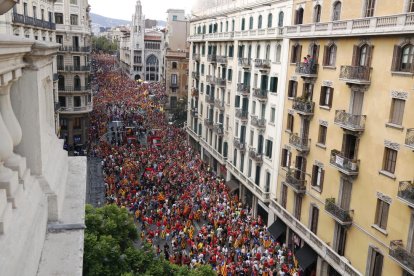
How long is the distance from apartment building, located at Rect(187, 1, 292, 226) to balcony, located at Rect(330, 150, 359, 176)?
830cm

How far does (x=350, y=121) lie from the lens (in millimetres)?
24453

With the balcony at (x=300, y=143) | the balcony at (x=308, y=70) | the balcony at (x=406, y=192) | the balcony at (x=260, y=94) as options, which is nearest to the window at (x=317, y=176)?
the balcony at (x=300, y=143)

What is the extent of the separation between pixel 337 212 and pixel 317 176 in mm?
3931

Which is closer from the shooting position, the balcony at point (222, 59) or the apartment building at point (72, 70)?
the balcony at point (222, 59)

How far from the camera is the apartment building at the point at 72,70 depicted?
52000 millimetres

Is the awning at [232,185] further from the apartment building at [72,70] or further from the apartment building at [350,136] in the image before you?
the apartment building at [72,70]

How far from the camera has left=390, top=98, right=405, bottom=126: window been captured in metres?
21.2

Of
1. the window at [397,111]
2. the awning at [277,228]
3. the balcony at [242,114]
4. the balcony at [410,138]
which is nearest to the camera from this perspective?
the balcony at [410,138]

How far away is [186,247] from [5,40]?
26814 millimetres

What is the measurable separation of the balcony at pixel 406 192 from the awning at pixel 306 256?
9.96m

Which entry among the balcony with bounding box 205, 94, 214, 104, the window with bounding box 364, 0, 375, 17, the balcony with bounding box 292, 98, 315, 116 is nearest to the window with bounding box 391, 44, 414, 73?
the window with bounding box 364, 0, 375, 17

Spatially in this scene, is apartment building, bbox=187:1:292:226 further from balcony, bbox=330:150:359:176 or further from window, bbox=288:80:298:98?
balcony, bbox=330:150:359:176

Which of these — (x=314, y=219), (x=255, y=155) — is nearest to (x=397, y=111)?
(x=314, y=219)

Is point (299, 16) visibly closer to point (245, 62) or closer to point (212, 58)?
point (245, 62)
